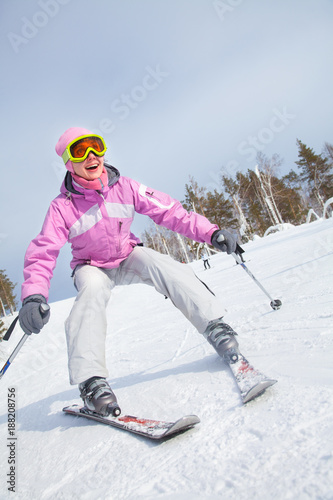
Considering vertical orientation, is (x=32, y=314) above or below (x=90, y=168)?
below

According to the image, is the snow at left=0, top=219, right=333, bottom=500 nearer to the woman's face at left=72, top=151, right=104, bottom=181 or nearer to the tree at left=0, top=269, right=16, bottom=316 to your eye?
the woman's face at left=72, top=151, right=104, bottom=181

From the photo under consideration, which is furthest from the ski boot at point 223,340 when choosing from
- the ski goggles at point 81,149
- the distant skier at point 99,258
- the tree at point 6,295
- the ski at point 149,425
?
the tree at point 6,295

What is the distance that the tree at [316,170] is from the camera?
35000mm

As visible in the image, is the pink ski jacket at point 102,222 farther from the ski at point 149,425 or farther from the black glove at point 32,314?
the ski at point 149,425

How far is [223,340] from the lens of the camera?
69.3 inches

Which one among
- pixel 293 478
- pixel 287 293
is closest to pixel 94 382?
pixel 293 478

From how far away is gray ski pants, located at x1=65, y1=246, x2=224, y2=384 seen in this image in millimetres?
1760

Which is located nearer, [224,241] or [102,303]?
[102,303]

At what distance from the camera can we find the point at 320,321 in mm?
1864

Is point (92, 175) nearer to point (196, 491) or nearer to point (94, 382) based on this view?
point (94, 382)

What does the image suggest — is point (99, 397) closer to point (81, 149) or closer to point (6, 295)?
point (81, 149)

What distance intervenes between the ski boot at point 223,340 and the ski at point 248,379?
0.02 metres

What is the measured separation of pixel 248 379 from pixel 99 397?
82 cm

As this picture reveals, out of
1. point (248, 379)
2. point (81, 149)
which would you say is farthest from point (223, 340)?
point (81, 149)
